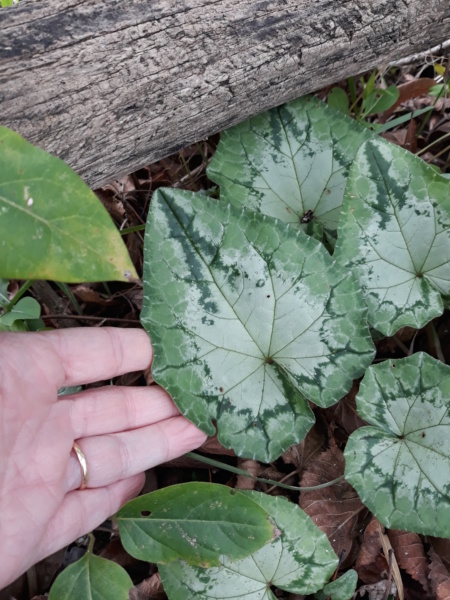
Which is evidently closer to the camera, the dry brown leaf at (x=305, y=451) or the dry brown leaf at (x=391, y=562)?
the dry brown leaf at (x=391, y=562)

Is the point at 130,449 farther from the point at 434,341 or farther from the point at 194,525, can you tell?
the point at 434,341

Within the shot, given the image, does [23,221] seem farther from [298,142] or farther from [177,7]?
[298,142]

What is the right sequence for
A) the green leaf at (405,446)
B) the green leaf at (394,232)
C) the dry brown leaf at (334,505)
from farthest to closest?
1. the dry brown leaf at (334,505)
2. the green leaf at (394,232)
3. the green leaf at (405,446)

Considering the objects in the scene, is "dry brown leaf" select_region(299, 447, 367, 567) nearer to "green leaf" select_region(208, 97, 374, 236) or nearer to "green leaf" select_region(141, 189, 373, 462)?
"green leaf" select_region(141, 189, 373, 462)

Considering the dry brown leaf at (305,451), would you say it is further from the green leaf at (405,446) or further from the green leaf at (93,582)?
the green leaf at (93,582)

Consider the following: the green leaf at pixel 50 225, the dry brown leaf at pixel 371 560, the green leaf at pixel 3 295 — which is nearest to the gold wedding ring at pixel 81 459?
the green leaf at pixel 3 295

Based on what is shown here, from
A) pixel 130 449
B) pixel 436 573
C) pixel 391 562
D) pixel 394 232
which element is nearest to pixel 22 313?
pixel 130 449
